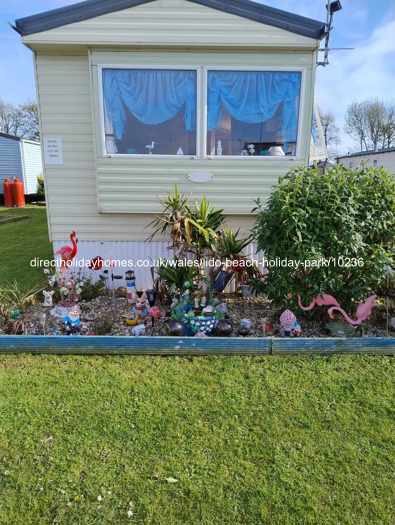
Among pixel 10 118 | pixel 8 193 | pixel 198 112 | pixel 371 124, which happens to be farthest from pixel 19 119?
pixel 198 112

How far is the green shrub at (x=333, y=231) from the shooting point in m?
3.07

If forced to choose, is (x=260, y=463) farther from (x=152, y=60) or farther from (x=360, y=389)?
(x=152, y=60)

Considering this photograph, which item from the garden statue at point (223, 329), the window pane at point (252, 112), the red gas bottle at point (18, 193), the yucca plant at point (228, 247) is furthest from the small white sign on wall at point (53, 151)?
the red gas bottle at point (18, 193)

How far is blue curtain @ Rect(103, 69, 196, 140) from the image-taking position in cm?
423

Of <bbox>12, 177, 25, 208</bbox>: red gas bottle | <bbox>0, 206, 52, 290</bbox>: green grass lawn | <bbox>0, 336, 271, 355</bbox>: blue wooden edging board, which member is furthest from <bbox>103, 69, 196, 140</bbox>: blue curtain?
<bbox>12, 177, 25, 208</bbox>: red gas bottle

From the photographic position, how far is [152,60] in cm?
416

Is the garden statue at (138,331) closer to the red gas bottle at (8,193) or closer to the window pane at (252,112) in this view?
the window pane at (252,112)

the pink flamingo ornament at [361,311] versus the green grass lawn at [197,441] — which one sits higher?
the pink flamingo ornament at [361,311]

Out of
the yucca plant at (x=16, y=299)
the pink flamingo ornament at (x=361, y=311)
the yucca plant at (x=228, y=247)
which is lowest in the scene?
the yucca plant at (x=16, y=299)

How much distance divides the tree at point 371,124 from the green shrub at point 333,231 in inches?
1311

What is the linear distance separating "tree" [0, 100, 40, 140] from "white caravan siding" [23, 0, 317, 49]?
106ft

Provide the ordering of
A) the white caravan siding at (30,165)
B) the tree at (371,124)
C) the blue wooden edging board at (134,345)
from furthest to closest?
the tree at (371,124) < the white caravan siding at (30,165) < the blue wooden edging board at (134,345)

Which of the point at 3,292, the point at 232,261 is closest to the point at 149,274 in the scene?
the point at 232,261

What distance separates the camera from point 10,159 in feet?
53.2
